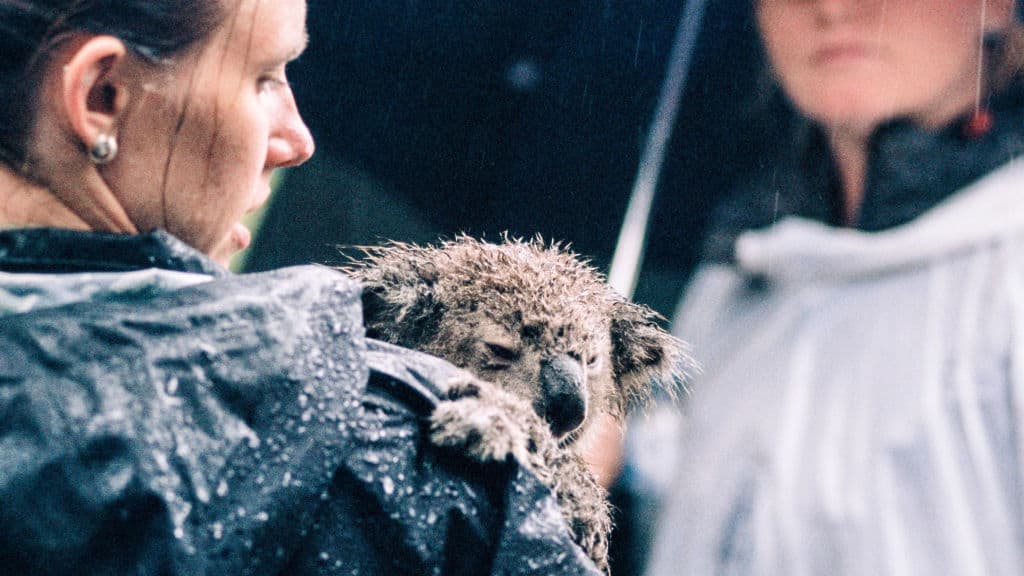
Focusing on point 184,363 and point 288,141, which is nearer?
point 184,363

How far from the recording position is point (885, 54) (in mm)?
1165

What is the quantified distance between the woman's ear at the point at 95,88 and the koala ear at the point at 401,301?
372mm

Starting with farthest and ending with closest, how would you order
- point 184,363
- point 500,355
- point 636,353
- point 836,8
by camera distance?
1. point 836,8
2. point 636,353
3. point 500,355
4. point 184,363

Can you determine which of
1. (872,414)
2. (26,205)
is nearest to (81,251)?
(26,205)

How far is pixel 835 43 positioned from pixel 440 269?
0.74m

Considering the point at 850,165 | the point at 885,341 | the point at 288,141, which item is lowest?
the point at 288,141

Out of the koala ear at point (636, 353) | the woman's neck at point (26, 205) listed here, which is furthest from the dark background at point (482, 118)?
the woman's neck at point (26, 205)

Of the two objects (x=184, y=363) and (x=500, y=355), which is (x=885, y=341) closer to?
(x=500, y=355)

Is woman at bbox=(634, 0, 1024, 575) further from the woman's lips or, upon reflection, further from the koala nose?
the koala nose

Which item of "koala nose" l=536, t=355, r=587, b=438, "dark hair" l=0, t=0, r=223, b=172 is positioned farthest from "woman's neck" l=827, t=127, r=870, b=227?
"dark hair" l=0, t=0, r=223, b=172

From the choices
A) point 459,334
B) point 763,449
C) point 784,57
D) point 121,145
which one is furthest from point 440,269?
point 784,57

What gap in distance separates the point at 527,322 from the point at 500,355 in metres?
0.05

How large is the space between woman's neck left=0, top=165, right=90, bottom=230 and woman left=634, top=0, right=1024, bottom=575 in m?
1.02

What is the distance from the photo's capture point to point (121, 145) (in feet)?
1.93
